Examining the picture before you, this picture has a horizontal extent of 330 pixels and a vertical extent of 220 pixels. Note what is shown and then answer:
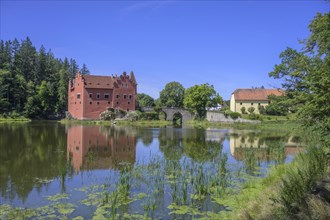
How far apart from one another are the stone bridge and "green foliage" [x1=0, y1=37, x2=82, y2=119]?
1161 inches

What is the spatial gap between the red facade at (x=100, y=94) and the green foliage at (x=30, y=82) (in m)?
9.37

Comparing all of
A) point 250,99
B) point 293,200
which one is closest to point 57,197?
point 293,200

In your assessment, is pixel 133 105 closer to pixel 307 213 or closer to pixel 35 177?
pixel 35 177

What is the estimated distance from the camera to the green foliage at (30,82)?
8506cm

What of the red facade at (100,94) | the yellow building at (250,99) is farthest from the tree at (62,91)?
the yellow building at (250,99)

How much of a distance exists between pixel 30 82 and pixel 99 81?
21562 mm

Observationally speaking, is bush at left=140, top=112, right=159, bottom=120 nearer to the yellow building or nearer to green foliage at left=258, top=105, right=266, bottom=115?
the yellow building

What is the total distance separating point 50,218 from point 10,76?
86.6m

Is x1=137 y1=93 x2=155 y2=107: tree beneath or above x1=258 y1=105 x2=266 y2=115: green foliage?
above

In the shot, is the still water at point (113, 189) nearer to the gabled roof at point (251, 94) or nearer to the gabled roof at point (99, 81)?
the gabled roof at point (99, 81)

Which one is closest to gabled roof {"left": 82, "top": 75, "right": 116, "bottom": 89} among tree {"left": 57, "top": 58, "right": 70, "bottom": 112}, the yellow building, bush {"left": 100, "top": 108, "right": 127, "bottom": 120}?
bush {"left": 100, "top": 108, "right": 127, "bottom": 120}

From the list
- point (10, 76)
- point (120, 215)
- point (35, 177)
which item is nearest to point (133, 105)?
point (10, 76)

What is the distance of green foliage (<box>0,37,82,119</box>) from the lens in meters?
85.1

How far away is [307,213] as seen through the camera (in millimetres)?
6426
